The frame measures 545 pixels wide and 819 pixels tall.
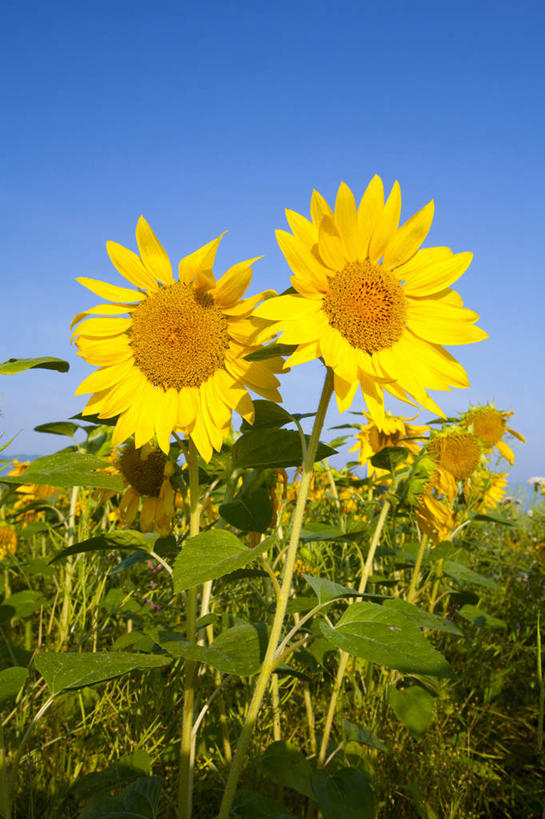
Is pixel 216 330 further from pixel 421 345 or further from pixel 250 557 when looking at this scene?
pixel 250 557

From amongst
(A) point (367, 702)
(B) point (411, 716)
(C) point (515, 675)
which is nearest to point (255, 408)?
(B) point (411, 716)

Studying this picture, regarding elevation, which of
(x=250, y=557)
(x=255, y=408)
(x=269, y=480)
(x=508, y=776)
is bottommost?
(x=508, y=776)

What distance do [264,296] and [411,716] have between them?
3.67ft

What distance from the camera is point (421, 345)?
1.04 m

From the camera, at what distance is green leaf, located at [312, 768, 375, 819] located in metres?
1.10

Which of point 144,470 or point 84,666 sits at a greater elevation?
point 144,470

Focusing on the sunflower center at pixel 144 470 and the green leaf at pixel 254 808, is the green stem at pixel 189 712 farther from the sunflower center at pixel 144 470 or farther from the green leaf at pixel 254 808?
the sunflower center at pixel 144 470

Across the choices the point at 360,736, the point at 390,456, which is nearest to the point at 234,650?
the point at 360,736

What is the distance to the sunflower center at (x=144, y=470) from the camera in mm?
1438

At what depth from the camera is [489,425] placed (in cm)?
265

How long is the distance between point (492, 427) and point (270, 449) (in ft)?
6.17

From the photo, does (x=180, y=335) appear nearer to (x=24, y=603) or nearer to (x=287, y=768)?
(x=287, y=768)

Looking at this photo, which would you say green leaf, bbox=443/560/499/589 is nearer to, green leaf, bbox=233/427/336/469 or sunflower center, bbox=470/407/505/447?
sunflower center, bbox=470/407/505/447

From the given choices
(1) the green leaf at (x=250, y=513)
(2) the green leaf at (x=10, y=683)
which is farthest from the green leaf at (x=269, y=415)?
(2) the green leaf at (x=10, y=683)
